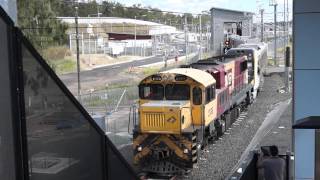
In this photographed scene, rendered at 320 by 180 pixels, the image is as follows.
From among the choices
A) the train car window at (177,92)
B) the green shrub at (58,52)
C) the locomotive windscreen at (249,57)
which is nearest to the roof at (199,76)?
the train car window at (177,92)

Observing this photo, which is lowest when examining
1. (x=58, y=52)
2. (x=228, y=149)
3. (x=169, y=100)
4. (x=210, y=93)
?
(x=228, y=149)

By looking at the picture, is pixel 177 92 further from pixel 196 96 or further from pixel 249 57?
pixel 249 57

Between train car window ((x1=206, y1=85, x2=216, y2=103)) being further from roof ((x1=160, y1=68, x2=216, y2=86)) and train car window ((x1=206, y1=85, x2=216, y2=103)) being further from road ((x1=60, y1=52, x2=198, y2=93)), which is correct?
road ((x1=60, y1=52, x2=198, y2=93))

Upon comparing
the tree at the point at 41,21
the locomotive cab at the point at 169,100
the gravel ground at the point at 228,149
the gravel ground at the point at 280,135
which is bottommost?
the gravel ground at the point at 228,149

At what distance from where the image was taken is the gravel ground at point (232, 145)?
14617 millimetres

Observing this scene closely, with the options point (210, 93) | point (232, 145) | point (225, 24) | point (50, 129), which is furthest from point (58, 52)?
point (50, 129)

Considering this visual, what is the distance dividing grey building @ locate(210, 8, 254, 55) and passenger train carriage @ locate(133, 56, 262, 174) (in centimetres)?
2946

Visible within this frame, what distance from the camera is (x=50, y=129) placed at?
1982 mm

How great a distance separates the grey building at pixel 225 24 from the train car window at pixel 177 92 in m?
30.6

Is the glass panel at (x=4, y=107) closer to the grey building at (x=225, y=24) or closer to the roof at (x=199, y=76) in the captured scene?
the roof at (x=199, y=76)

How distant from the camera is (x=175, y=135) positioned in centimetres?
1467

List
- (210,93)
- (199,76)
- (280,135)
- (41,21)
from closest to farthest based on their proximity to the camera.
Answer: (199,76) → (210,93) → (280,135) → (41,21)

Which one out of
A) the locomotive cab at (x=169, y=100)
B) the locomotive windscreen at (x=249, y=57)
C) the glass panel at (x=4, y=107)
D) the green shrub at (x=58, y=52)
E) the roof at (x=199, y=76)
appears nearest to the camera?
the glass panel at (x=4, y=107)

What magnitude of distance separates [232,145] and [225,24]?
115 ft
